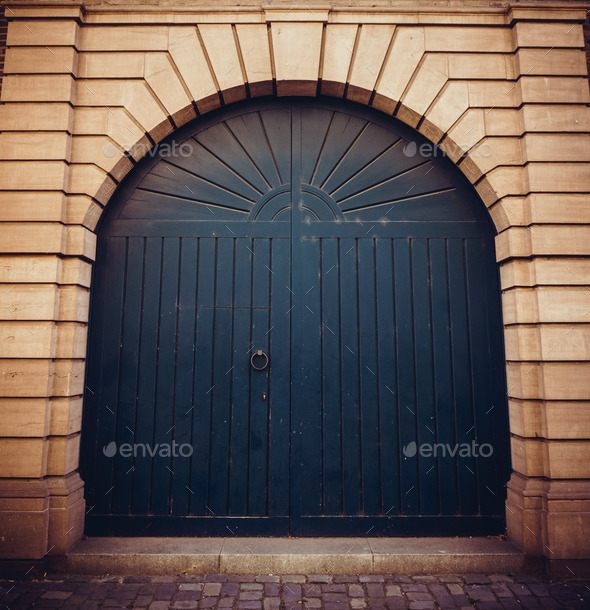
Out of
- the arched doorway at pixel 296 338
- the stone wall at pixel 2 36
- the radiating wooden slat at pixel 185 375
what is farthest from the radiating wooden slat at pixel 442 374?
the stone wall at pixel 2 36

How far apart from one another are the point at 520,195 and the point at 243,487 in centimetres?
366

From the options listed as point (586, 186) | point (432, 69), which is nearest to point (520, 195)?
point (586, 186)

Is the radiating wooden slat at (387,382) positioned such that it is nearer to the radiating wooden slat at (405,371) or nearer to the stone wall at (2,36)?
the radiating wooden slat at (405,371)

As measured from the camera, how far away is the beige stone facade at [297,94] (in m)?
3.29

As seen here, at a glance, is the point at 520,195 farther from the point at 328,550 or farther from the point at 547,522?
the point at 328,550

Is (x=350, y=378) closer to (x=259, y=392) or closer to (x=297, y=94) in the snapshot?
(x=259, y=392)

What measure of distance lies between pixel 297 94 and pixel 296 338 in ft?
8.05

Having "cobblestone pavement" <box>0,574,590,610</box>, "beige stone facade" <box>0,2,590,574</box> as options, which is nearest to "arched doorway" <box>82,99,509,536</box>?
"beige stone facade" <box>0,2,590,574</box>

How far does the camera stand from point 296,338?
3.74 metres

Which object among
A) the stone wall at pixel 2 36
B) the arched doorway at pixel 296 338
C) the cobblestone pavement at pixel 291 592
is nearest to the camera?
the cobblestone pavement at pixel 291 592

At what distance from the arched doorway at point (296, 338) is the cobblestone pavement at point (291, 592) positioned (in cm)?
45

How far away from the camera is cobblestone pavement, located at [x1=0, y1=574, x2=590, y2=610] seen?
2.82 m

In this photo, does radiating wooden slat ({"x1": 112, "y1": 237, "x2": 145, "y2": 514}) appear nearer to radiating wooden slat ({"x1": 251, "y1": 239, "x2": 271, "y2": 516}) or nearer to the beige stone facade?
the beige stone facade

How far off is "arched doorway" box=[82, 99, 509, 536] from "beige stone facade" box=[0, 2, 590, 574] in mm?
225
